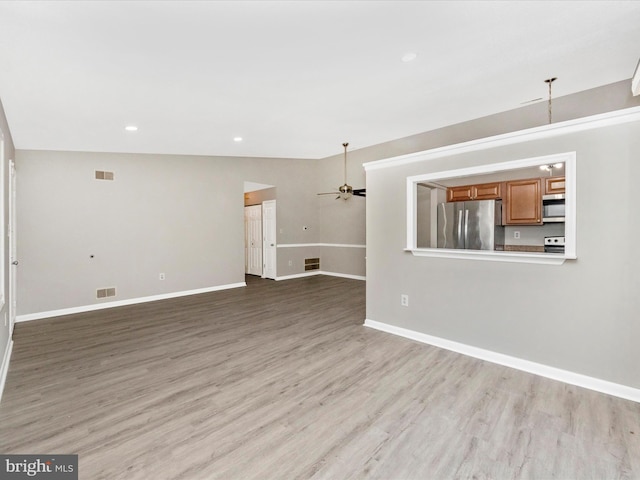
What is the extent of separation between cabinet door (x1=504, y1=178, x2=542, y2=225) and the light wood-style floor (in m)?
3.02

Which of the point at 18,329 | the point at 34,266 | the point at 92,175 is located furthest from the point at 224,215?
the point at 18,329

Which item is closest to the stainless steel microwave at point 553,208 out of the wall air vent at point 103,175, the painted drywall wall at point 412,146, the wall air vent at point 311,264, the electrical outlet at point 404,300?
the painted drywall wall at point 412,146

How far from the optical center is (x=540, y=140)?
2803 millimetres

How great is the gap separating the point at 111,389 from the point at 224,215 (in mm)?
4546

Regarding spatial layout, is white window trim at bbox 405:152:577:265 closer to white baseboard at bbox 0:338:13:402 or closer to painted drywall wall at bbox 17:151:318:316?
white baseboard at bbox 0:338:13:402

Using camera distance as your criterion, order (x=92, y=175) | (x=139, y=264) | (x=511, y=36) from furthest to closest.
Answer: (x=139, y=264) < (x=92, y=175) < (x=511, y=36)

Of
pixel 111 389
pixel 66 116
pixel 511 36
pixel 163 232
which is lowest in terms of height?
pixel 111 389

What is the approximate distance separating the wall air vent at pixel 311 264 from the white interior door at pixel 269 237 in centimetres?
97

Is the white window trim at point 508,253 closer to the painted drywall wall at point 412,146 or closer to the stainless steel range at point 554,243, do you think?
the painted drywall wall at point 412,146

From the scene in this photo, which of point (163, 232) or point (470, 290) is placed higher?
point (163, 232)

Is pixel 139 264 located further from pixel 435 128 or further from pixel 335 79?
pixel 435 128

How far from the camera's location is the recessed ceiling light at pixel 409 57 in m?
2.70

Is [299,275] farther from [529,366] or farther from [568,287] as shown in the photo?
[568,287]

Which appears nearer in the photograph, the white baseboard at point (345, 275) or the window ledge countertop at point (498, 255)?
the window ledge countertop at point (498, 255)
